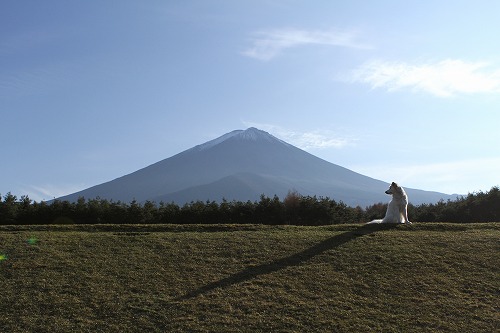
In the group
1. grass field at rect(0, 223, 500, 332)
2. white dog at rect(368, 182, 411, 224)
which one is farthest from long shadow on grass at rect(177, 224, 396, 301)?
white dog at rect(368, 182, 411, 224)

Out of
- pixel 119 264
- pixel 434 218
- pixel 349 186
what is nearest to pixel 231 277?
pixel 119 264

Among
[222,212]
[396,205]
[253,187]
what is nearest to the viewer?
[396,205]

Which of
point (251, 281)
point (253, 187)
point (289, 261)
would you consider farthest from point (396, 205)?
point (253, 187)

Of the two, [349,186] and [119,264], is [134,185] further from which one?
[119,264]

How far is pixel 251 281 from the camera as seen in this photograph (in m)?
12.3

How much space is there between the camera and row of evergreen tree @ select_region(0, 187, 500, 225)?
2261cm

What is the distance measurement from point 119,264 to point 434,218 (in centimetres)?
1662

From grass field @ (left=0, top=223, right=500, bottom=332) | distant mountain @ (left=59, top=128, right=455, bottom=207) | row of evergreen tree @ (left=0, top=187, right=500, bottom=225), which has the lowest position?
grass field @ (left=0, top=223, right=500, bottom=332)

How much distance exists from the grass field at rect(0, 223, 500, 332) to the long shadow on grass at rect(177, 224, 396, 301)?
3 cm

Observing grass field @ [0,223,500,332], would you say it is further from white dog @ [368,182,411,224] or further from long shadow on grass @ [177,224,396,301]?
white dog @ [368,182,411,224]

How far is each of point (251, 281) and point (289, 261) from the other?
6.06 ft

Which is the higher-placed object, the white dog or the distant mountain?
the distant mountain

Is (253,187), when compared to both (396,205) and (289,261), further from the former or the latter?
(289,261)

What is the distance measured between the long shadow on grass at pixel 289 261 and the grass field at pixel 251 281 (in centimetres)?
3
